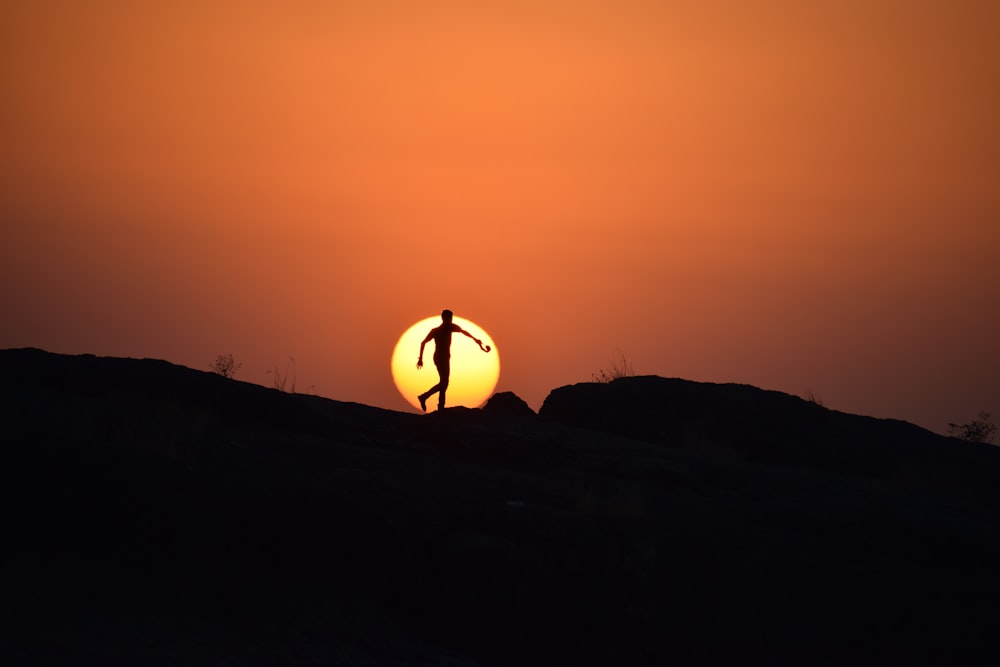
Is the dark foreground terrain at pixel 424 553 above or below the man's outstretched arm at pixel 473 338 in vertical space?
below

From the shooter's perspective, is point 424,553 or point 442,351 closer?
point 424,553

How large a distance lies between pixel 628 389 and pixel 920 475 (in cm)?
640

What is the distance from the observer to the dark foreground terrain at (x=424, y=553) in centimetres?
1222

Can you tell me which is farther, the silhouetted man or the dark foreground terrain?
the silhouetted man

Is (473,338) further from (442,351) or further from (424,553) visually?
(424,553)

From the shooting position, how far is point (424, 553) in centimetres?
1429

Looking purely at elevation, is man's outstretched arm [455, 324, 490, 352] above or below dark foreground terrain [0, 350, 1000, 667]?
above

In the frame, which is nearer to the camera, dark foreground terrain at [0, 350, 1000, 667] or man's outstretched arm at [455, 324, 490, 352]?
dark foreground terrain at [0, 350, 1000, 667]

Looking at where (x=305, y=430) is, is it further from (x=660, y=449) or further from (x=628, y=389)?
(x=628, y=389)

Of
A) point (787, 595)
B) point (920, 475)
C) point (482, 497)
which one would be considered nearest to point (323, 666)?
point (482, 497)

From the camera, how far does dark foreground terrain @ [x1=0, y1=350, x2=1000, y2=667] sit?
12.2m

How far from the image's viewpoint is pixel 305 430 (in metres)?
18.4

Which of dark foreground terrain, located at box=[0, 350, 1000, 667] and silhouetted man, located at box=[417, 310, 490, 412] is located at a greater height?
silhouetted man, located at box=[417, 310, 490, 412]

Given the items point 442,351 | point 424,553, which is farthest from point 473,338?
point 424,553
